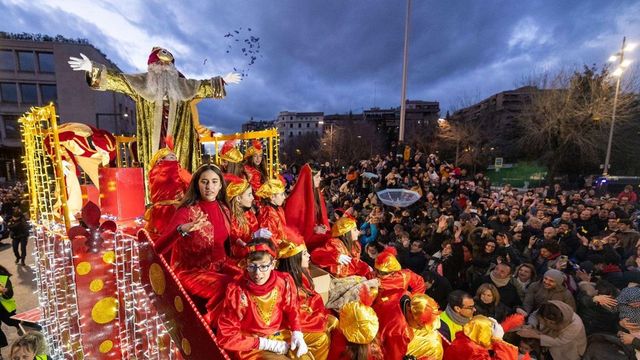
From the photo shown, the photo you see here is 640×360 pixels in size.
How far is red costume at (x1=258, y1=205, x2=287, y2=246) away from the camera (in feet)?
12.0

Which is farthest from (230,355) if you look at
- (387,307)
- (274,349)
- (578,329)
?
(578,329)

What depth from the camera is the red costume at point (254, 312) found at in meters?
2.28

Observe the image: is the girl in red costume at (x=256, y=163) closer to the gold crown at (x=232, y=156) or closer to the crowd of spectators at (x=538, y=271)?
the gold crown at (x=232, y=156)

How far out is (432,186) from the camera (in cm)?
1145

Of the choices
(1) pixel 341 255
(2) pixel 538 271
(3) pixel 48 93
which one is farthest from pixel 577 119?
(3) pixel 48 93

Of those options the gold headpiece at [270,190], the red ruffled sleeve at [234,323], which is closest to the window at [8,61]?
the gold headpiece at [270,190]

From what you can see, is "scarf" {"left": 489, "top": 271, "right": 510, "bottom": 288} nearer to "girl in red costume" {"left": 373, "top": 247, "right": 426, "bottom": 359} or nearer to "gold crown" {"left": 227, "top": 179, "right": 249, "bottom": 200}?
"girl in red costume" {"left": 373, "top": 247, "right": 426, "bottom": 359}

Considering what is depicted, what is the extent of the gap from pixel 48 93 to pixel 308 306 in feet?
142

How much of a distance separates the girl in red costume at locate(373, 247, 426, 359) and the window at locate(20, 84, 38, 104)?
143 feet

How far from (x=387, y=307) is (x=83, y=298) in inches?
115

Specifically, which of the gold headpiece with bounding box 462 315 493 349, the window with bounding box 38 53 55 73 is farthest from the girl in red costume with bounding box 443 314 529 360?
the window with bounding box 38 53 55 73

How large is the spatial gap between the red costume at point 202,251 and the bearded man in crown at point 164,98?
1.89m

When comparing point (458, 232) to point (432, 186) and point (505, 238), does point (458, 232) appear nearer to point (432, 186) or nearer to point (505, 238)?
point (505, 238)

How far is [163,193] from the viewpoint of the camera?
3.71 m
